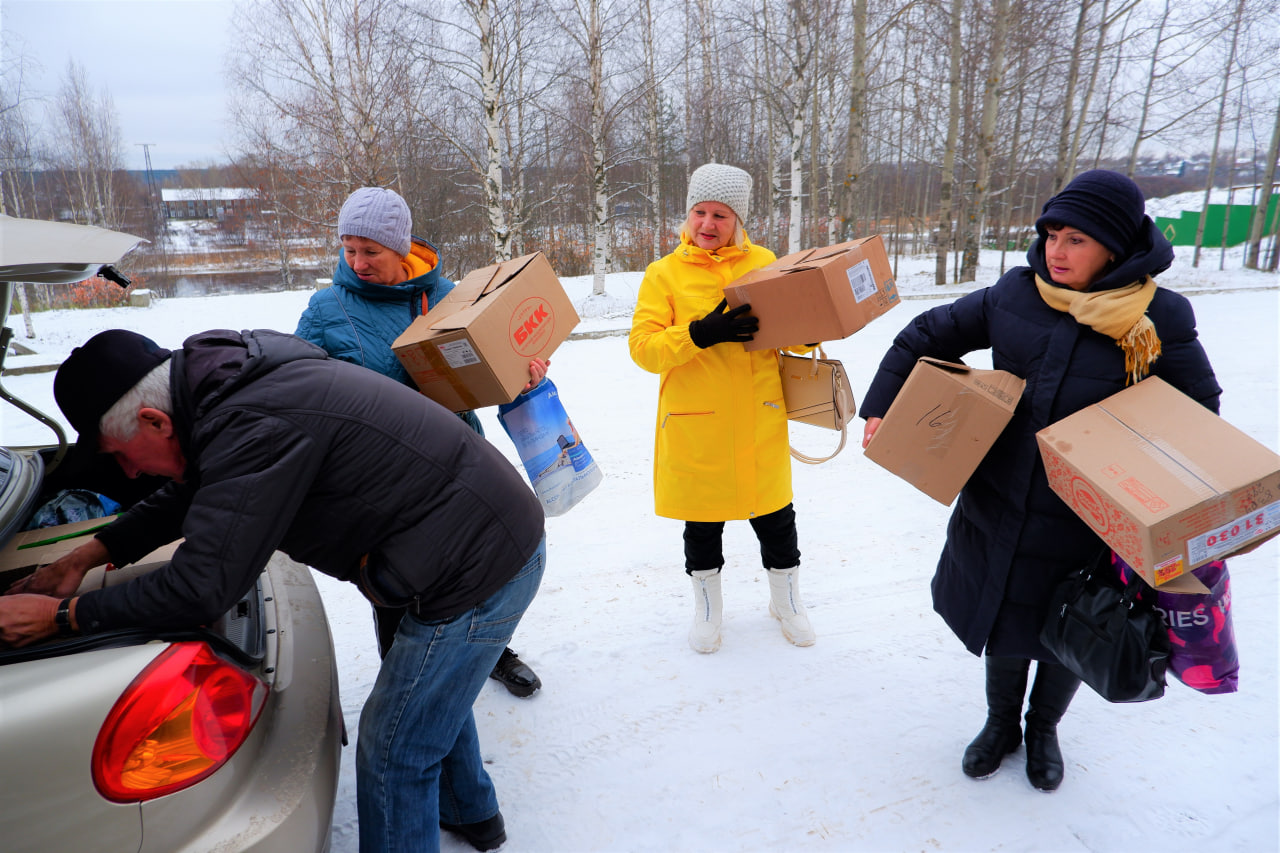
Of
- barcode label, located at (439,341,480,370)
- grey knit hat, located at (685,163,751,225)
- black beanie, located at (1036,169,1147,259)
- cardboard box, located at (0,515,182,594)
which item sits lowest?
cardboard box, located at (0,515,182,594)

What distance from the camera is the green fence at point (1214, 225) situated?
22.2 meters

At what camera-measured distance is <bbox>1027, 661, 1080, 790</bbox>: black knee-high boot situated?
7.22ft

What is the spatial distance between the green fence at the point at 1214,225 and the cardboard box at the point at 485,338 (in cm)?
2592

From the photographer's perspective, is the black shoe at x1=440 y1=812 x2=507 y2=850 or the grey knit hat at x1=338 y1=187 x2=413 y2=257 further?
the grey knit hat at x1=338 y1=187 x2=413 y2=257

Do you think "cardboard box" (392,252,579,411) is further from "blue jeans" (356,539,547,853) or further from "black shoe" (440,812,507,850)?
"black shoe" (440,812,507,850)

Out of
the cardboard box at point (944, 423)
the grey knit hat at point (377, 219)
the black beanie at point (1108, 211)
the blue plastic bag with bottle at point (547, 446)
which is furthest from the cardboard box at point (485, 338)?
the black beanie at point (1108, 211)

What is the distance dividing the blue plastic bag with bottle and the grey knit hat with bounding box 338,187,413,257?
2.25 feet

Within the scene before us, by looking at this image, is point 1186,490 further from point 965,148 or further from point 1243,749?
point 965,148

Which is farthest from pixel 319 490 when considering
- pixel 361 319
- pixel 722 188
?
pixel 722 188

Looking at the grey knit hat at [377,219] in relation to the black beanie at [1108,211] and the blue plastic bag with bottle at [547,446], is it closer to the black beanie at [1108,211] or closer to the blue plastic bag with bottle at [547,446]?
the blue plastic bag with bottle at [547,446]

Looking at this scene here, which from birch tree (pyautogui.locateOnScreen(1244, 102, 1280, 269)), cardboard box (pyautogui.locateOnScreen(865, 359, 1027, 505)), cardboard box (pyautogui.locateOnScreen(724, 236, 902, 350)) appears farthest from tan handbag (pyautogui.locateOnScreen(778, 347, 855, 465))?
birch tree (pyautogui.locateOnScreen(1244, 102, 1280, 269))

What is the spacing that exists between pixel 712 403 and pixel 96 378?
191cm

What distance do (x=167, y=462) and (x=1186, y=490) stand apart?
2.26 meters

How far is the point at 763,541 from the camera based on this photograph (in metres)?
2.92
